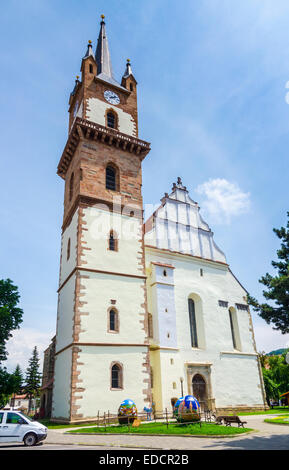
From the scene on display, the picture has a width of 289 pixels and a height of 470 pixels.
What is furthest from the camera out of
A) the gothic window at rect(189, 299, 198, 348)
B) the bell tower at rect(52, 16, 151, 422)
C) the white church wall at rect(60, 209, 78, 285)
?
the gothic window at rect(189, 299, 198, 348)

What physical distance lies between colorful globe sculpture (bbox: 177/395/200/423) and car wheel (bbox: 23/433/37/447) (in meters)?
6.54

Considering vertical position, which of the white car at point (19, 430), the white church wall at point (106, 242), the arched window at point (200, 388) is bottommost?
the white car at point (19, 430)

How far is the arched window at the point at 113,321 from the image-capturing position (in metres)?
21.6

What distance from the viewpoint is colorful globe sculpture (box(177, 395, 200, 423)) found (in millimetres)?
15484

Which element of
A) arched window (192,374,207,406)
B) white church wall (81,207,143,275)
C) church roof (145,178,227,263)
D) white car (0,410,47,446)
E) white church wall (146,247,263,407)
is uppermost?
church roof (145,178,227,263)

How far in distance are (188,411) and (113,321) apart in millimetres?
7829

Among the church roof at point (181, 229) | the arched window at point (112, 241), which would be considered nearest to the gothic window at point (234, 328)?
the church roof at point (181, 229)

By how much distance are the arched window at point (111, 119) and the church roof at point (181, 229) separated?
24.6ft

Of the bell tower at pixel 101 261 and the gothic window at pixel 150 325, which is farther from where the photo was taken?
the gothic window at pixel 150 325

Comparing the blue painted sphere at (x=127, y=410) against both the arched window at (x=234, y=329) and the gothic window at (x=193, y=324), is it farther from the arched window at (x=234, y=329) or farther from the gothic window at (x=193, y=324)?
the arched window at (x=234, y=329)

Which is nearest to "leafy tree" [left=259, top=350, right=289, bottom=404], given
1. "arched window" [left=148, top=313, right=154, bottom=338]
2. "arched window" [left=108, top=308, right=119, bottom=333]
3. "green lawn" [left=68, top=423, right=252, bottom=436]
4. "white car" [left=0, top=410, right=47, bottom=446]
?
"arched window" [left=148, top=313, right=154, bottom=338]

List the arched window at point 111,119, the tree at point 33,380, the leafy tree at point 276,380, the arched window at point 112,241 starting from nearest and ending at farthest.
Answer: the arched window at point 112,241 → the arched window at point 111,119 → the leafy tree at point 276,380 → the tree at point 33,380

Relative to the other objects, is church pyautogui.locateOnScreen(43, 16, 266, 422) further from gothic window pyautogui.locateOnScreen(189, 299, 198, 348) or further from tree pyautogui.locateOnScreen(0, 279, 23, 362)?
tree pyautogui.locateOnScreen(0, 279, 23, 362)
